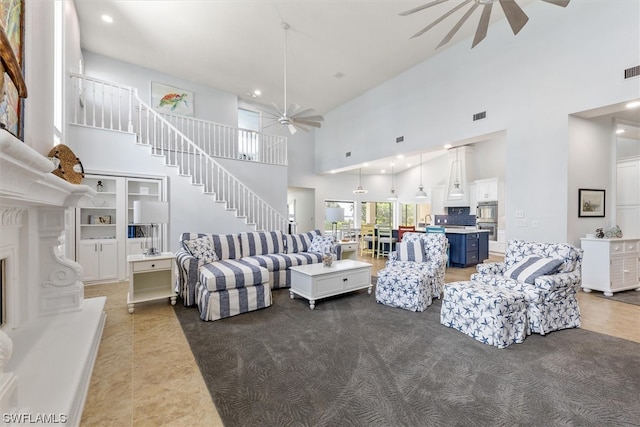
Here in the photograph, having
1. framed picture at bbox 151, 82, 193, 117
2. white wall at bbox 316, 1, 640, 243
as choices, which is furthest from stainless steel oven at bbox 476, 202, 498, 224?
framed picture at bbox 151, 82, 193, 117

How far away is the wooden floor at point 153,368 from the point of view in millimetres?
1663

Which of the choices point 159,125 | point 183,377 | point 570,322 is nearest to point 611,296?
point 570,322

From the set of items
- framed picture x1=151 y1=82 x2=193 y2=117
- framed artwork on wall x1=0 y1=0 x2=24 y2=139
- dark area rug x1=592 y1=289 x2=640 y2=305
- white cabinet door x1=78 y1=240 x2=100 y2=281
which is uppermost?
framed picture x1=151 y1=82 x2=193 y2=117

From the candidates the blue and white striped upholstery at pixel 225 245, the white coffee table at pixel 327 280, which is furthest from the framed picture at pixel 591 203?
the blue and white striped upholstery at pixel 225 245

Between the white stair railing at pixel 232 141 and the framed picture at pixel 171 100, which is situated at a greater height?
the framed picture at pixel 171 100

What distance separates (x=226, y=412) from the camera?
1676 mm

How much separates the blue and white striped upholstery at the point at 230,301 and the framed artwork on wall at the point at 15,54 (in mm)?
2147

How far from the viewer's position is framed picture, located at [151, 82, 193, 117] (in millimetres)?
6660

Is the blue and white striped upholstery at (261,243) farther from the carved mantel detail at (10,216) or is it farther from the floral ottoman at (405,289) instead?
the carved mantel detail at (10,216)

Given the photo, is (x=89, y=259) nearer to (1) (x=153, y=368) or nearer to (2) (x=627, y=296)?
(1) (x=153, y=368)

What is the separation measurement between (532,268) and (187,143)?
631 cm

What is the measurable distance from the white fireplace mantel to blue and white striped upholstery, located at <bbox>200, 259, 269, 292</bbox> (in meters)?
1.01

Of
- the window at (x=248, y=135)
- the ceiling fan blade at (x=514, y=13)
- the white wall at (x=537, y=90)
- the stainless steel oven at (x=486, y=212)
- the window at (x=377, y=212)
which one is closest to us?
the ceiling fan blade at (x=514, y=13)

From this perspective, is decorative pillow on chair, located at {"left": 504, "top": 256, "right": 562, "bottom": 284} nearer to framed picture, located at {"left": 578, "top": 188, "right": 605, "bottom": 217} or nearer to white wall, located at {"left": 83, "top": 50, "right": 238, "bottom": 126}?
framed picture, located at {"left": 578, "top": 188, "right": 605, "bottom": 217}
